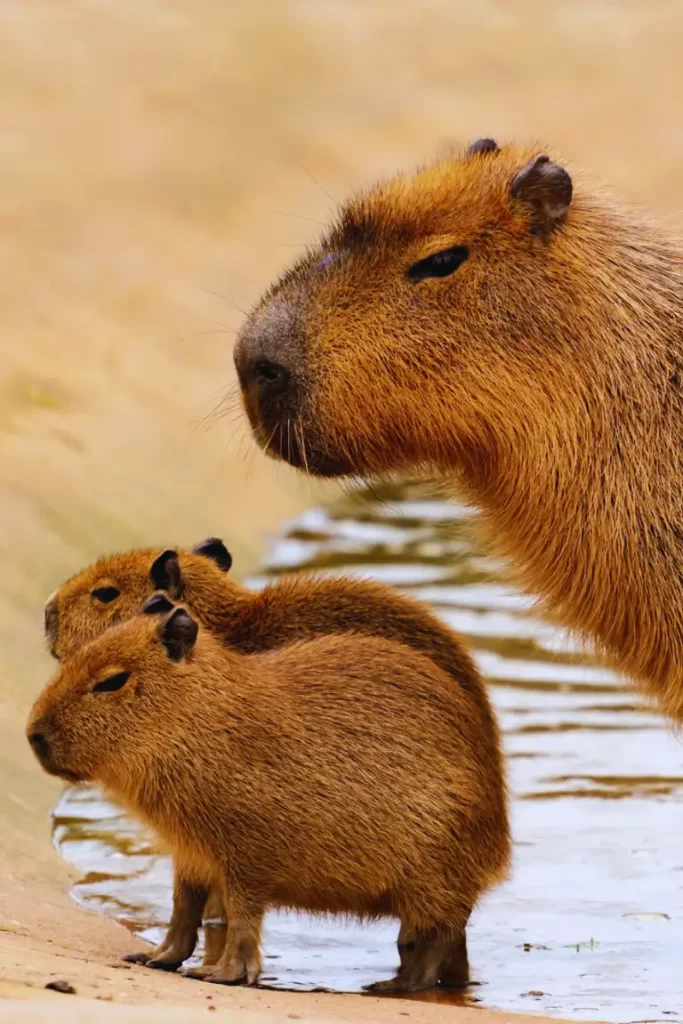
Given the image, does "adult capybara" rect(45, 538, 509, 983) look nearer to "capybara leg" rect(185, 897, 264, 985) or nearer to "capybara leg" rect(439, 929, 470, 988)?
"capybara leg" rect(439, 929, 470, 988)

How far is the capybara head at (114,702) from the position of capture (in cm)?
484

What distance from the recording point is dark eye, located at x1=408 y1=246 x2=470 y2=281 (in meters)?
4.82

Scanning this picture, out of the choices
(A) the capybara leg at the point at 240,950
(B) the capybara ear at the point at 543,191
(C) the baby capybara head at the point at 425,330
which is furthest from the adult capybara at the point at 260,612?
(B) the capybara ear at the point at 543,191

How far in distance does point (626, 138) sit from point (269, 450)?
13.1 m

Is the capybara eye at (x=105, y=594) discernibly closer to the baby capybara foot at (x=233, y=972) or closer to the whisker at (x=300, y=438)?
the whisker at (x=300, y=438)

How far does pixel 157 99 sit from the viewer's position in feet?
46.5

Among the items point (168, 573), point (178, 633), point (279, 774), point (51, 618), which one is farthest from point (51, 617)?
point (279, 774)

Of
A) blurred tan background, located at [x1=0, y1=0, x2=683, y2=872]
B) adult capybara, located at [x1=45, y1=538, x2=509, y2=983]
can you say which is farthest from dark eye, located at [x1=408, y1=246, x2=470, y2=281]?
blurred tan background, located at [x1=0, y1=0, x2=683, y2=872]

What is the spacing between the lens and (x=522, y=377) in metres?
4.73

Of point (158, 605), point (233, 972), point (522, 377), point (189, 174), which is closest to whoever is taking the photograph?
point (233, 972)

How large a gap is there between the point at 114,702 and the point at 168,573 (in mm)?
474

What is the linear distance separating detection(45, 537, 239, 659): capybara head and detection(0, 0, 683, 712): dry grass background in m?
0.52

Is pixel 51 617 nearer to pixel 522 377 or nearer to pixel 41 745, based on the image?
pixel 41 745

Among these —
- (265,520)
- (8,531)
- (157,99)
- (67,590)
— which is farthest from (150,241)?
(67,590)
